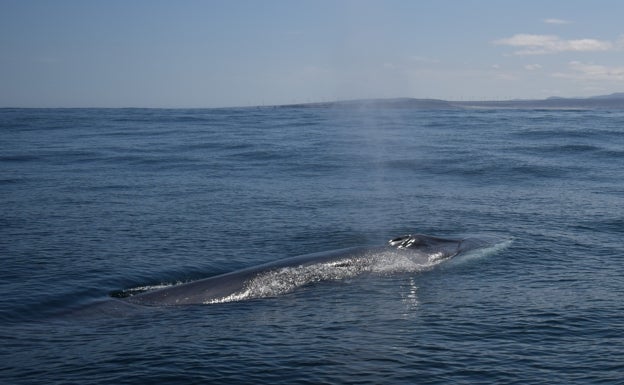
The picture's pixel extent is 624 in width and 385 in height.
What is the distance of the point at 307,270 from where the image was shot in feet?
77.6

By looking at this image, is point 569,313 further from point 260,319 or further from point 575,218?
point 575,218

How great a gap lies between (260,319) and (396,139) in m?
67.0

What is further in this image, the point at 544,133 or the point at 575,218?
the point at 544,133

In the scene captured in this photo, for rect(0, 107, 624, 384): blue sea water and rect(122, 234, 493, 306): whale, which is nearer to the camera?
rect(0, 107, 624, 384): blue sea water

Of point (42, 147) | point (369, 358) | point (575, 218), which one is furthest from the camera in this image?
point (42, 147)

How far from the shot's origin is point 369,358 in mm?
16500

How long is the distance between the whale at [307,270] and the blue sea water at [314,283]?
0.61m

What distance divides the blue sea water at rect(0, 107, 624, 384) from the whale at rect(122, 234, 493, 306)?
2.00 feet

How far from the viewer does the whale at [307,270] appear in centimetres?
2161

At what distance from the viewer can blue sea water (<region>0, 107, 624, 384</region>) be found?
53.9 feet

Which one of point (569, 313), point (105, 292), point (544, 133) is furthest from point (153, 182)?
point (544, 133)

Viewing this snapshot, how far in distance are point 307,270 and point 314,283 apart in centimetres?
88

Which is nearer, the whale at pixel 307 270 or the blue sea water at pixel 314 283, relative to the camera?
the blue sea water at pixel 314 283

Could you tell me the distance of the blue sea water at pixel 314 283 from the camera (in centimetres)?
1642
